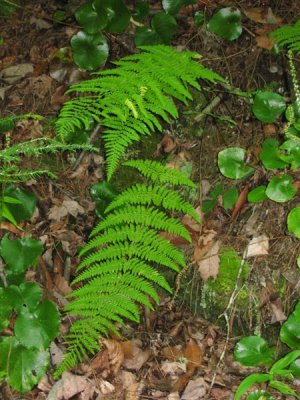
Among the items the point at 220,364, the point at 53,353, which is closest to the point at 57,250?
the point at 53,353

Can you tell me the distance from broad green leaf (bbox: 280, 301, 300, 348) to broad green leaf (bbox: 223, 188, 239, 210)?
70 centimetres

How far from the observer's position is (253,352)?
264 centimetres

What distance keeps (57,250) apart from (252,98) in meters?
1.57

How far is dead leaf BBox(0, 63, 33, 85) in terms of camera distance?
139 inches

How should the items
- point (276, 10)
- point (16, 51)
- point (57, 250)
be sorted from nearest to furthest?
point (57, 250) < point (276, 10) < point (16, 51)

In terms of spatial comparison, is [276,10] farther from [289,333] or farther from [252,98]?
[289,333]

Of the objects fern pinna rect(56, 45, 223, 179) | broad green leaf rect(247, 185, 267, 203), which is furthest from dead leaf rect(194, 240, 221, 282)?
fern pinna rect(56, 45, 223, 179)

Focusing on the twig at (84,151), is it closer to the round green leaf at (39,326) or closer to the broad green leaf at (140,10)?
the broad green leaf at (140,10)

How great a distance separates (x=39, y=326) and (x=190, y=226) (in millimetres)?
1055

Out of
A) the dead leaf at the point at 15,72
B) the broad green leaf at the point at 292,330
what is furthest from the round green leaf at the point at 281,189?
the dead leaf at the point at 15,72

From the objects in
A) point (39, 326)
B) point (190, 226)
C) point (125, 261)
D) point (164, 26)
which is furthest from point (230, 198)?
point (39, 326)

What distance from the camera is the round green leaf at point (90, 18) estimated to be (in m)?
3.24

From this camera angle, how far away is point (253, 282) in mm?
2842

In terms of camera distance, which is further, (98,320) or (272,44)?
(272,44)
